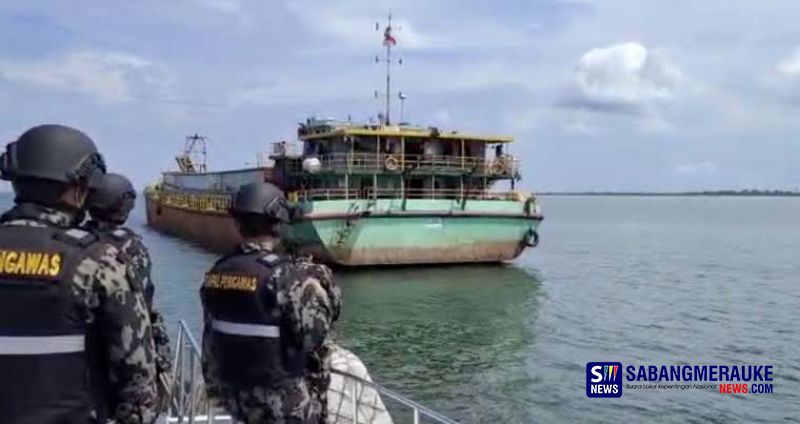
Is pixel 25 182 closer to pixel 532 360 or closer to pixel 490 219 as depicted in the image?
pixel 532 360

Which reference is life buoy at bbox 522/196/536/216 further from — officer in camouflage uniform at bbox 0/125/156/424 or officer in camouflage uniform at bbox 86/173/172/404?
officer in camouflage uniform at bbox 0/125/156/424

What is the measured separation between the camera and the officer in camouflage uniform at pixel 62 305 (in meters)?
2.28

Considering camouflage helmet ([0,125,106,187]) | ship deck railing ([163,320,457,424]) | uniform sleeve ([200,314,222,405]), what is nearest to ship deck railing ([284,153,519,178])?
ship deck railing ([163,320,457,424])

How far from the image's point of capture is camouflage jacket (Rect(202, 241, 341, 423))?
3416 millimetres

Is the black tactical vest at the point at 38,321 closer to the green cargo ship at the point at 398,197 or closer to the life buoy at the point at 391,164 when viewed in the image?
the green cargo ship at the point at 398,197

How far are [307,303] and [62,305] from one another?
4.21 ft

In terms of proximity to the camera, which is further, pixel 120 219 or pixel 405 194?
pixel 405 194

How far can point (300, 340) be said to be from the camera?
345cm

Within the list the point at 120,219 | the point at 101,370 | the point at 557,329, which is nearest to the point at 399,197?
the point at 557,329

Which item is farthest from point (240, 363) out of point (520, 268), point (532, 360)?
point (520, 268)

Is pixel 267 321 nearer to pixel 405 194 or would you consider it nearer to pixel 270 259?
pixel 270 259

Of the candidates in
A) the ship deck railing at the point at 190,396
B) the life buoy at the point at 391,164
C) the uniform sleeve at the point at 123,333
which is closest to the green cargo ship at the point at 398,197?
the life buoy at the point at 391,164

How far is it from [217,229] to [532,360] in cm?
2237

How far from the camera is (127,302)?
7.91 feet
